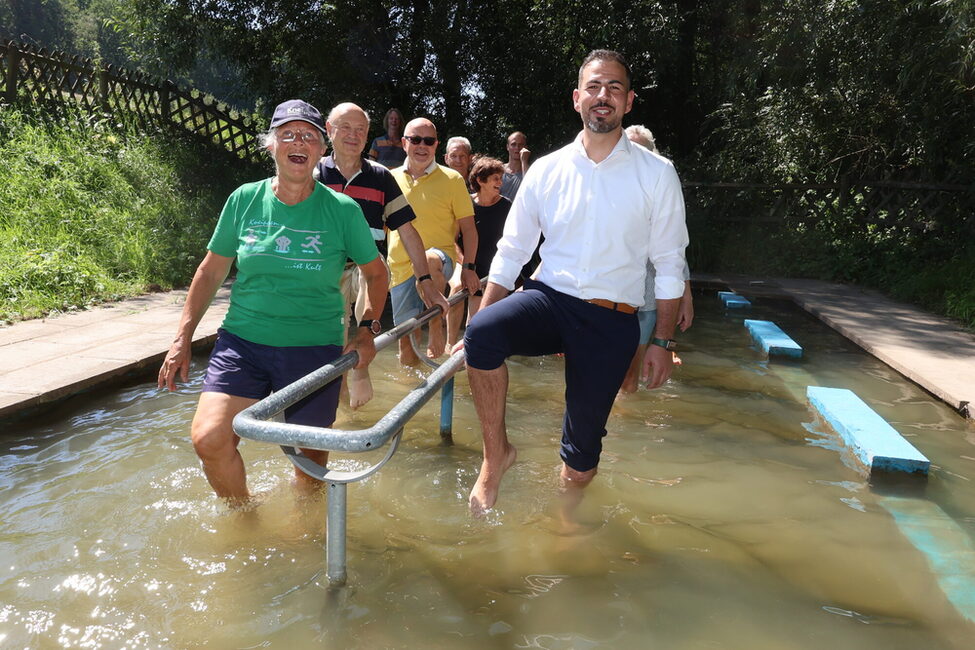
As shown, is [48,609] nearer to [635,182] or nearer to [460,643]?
[460,643]

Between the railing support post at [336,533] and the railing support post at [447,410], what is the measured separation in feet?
7.02

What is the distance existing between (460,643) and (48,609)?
1532 millimetres

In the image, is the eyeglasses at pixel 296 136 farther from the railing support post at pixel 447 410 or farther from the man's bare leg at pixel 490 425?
the railing support post at pixel 447 410

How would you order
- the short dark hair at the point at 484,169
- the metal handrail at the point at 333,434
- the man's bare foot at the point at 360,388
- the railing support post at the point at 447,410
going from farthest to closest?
the short dark hair at the point at 484,169 < the railing support post at the point at 447,410 < the man's bare foot at the point at 360,388 < the metal handrail at the point at 333,434

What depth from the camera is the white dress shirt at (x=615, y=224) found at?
10.1 ft

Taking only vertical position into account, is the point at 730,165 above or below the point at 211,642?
above

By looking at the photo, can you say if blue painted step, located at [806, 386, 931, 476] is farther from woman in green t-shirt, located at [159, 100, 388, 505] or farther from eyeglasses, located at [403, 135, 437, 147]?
eyeglasses, located at [403, 135, 437, 147]

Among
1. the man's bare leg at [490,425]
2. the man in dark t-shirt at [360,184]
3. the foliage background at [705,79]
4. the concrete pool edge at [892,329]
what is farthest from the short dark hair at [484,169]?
the foliage background at [705,79]

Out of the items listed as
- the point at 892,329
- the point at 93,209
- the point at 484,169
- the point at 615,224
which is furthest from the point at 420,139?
the point at 93,209

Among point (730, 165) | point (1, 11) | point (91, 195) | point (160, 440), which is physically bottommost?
point (160, 440)

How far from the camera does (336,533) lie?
245cm

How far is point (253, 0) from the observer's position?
1412 cm

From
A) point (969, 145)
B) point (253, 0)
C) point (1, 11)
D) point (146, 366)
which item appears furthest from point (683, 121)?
point (1, 11)

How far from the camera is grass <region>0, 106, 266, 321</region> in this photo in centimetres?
777
